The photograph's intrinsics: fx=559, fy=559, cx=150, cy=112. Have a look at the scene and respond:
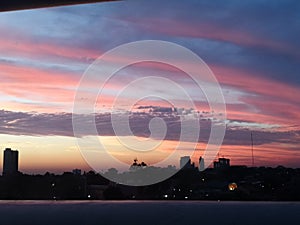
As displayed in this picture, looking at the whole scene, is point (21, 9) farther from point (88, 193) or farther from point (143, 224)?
point (88, 193)

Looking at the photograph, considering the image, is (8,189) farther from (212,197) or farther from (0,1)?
(0,1)

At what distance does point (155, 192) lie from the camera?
9781 cm

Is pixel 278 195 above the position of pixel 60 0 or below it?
below

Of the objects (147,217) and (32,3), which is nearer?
(32,3)

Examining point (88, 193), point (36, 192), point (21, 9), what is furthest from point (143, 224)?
point (36, 192)

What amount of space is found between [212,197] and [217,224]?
38.1 meters

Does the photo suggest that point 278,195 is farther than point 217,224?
Yes

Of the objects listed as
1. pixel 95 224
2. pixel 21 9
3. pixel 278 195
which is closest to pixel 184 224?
pixel 95 224

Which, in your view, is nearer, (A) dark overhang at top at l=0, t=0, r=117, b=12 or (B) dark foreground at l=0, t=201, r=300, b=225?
(A) dark overhang at top at l=0, t=0, r=117, b=12

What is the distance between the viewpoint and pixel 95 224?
135 feet

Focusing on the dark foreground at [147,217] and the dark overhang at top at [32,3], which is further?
the dark foreground at [147,217]

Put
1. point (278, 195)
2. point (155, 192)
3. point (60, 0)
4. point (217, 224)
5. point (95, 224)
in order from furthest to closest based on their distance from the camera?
1. point (155, 192)
2. point (278, 195)
3. point (217, 224)
4. point (95, 224)
5. point (60, 0)

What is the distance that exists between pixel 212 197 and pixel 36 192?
31383 mm

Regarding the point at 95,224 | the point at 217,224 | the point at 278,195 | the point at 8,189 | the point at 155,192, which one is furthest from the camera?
the point at 155,192
